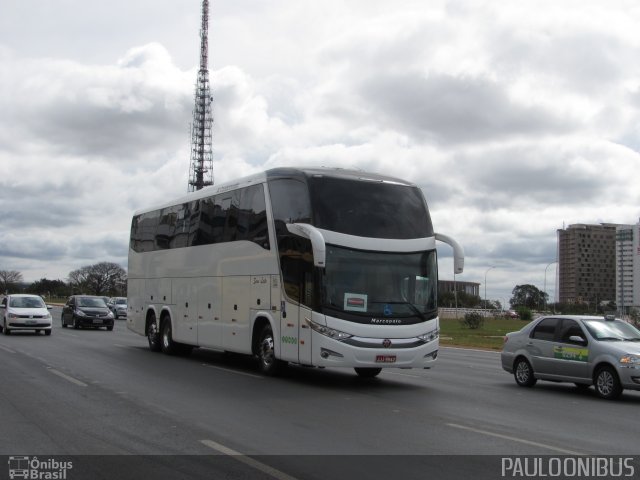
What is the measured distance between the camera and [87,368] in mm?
17547

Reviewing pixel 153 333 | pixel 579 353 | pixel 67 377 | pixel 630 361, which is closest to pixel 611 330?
pixel 579 353

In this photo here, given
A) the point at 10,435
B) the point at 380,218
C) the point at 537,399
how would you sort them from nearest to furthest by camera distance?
the point at 10,435 < the point at 537,399 < the point at 380,218

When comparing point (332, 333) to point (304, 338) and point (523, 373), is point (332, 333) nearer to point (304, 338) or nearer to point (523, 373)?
point (304, 338)

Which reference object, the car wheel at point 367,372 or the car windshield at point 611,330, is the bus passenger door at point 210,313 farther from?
the car windshield at point 611,330

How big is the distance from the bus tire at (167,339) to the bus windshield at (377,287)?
29.8 feet

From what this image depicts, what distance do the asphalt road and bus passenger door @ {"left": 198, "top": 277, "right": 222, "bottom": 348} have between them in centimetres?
122

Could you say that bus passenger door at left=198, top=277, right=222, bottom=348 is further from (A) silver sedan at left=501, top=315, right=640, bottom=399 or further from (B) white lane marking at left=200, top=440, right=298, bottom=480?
(B) white lane marking at left=200, top=440, right=298, bottom=480

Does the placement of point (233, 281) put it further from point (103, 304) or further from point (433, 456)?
point (103, 304)

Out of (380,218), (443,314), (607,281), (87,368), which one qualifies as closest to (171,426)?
(380,218)

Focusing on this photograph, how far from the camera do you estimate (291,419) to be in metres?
10.8

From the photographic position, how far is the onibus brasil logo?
7420 millimetres

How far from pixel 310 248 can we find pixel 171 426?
5562mm

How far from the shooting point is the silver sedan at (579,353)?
46.1ft

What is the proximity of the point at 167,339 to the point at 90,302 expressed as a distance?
19.6 metres
